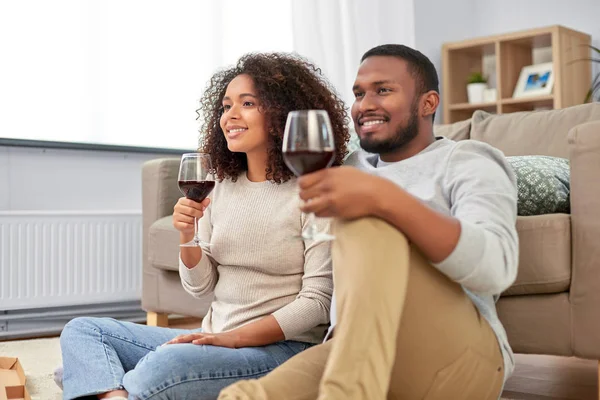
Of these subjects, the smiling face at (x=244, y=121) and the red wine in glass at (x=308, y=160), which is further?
the smiling face at (x=244, y=121)

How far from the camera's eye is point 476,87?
4.76 metres

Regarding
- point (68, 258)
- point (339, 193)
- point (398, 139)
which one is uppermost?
point (398, 139)

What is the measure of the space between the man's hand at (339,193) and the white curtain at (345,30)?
301 centimetres

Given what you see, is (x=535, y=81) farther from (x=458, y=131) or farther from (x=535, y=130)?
(x=535, y=130)

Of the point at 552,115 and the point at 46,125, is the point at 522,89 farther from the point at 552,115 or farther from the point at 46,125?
the point at 46,125

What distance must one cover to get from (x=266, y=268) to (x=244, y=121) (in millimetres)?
334

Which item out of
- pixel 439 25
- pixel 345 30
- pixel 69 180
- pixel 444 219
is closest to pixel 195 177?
pixel 444 219

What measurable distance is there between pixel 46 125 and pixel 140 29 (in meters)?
0.67

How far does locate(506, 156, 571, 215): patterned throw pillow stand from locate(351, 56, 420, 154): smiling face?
0.48 metres

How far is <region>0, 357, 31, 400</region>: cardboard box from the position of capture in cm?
193

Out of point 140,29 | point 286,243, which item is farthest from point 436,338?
point 140,29

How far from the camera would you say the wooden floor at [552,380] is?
7.18 ft

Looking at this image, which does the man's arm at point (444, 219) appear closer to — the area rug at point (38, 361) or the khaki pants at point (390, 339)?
the khaki pants at point (390, 339)

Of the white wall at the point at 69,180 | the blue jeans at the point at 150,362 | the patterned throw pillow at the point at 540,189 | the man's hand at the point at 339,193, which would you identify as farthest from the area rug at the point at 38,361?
the man's hand at the point at 339,193
